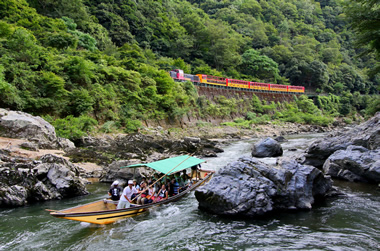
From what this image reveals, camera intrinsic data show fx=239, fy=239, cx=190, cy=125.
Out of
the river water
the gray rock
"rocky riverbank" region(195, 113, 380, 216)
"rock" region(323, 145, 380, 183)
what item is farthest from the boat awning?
the gray rock

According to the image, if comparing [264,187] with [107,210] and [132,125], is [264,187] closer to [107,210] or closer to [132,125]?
[107,210]

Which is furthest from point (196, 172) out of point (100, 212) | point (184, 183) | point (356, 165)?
point (356, 165)

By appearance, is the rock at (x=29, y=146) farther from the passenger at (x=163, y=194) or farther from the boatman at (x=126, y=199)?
the passenger at (x=163, y=194)

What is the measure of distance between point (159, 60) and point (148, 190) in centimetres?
3659

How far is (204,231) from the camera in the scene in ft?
22.7

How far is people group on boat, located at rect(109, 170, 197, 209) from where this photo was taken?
8.66 m

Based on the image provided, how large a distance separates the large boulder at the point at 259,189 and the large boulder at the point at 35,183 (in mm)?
5724

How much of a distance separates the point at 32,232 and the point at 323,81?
69.6m

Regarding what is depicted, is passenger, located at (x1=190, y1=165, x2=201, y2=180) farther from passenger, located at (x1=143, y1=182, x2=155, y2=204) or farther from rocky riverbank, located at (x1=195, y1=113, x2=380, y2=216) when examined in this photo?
rocky riverbank, located at (x1=195, y1=113, x2=380, y2=216)

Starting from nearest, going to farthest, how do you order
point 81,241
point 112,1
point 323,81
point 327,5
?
point 81,241 < point 112,1 < point 323,81 < point 327,5

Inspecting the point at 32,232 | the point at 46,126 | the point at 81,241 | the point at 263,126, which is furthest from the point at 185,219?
the point at 263,126

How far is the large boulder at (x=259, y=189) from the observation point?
7.68 meters

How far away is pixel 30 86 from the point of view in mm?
20031

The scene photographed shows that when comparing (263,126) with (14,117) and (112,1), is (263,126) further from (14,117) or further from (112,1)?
(112,1)
